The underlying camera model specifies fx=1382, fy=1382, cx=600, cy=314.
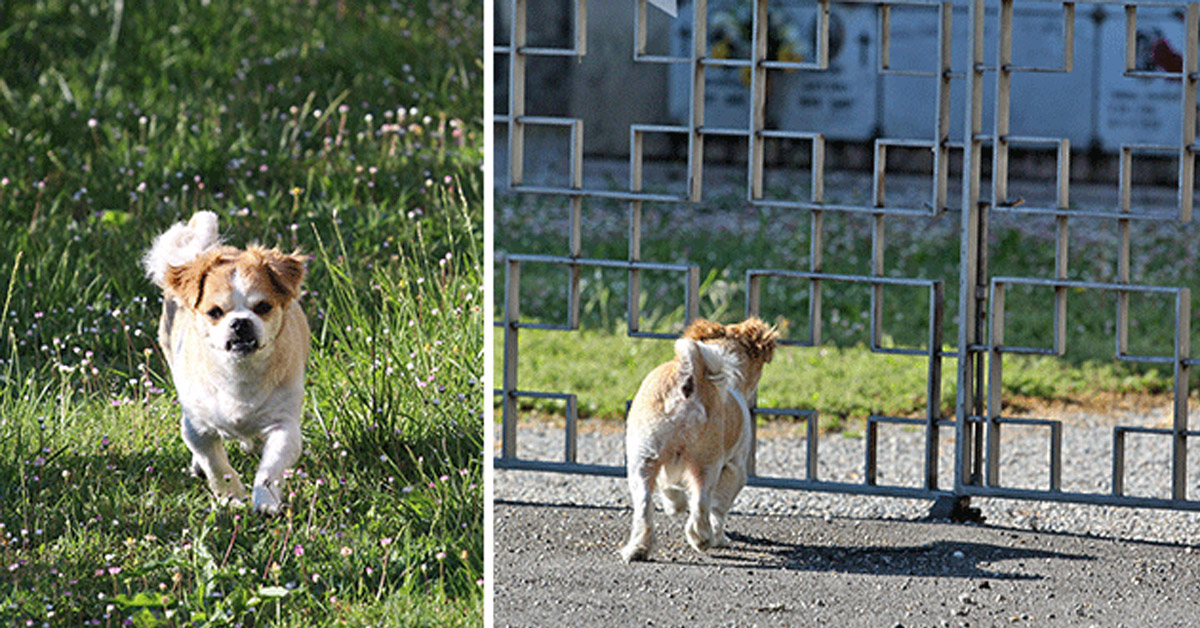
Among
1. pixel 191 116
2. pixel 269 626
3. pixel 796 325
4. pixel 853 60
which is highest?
pixel 853 60

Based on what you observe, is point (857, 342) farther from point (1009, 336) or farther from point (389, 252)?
point (389, 252)

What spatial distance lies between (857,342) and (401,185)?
126 inches

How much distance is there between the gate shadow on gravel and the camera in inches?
165

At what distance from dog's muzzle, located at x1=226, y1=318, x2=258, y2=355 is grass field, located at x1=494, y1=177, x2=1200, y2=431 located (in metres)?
3.85

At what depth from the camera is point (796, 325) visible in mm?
8352

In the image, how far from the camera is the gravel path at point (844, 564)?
3.84m

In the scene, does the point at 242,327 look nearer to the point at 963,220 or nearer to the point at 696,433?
the point at 696,433

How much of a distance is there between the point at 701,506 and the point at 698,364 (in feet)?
1.49

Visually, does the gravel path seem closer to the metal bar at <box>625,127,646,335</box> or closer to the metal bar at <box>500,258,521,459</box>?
the metal bar at <box>500,258,521,459</box>

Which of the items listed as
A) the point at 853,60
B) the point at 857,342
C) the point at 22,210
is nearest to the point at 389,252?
the point at 22,210

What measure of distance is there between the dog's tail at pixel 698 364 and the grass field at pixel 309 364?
1.97 feet

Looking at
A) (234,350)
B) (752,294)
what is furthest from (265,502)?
(752,294)

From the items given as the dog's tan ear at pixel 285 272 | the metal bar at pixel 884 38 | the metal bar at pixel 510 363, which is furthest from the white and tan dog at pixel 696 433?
the dog's tan ear at pixel 285 272

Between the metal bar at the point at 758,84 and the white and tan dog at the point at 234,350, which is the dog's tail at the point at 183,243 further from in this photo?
the metal bar at the point at 758,84
